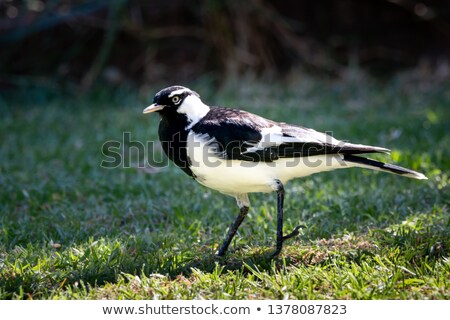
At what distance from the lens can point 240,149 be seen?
12.9 ft

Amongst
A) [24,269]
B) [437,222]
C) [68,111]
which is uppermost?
[68,111]

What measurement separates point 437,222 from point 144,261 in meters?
1.96

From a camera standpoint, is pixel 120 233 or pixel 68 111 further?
pixel 68 111

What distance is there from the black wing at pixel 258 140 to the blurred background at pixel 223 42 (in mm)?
4902

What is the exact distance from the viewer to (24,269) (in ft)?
12.1

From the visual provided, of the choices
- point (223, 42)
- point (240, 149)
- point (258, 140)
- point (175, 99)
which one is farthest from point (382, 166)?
point (223, 42)

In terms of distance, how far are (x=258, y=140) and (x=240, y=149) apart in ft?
0.47

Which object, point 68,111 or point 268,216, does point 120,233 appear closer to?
point 268,216

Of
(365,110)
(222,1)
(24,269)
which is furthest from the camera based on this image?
(222,1)

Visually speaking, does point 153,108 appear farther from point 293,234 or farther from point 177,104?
point 293,234

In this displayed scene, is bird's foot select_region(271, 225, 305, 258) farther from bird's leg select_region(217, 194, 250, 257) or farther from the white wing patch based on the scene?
the white wing patch

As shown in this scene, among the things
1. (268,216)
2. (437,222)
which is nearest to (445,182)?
(437,222)

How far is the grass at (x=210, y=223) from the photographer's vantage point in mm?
3541

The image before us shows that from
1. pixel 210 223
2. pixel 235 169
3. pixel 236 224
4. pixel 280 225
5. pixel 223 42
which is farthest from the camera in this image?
pixel 223 42
